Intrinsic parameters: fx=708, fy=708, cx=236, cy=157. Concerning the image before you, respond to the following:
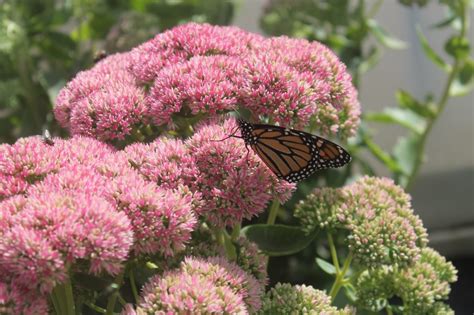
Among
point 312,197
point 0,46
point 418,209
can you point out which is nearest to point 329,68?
point 312,197

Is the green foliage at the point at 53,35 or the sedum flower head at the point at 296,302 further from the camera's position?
the green foliage at the point at 53,35

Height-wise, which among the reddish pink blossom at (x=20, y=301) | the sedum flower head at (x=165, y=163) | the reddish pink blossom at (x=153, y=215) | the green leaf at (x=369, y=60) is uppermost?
the green leaf at (x=369, y=60)

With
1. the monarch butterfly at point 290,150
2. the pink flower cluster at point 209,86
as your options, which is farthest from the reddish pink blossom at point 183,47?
the monarch butterfly at point 290,150

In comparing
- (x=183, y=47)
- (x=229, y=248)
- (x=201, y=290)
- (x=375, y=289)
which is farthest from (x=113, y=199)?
(x=375, y=289)

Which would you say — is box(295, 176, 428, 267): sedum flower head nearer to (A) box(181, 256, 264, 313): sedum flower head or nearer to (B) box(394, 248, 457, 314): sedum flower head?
(B) box(394, 248, 457, 314): sedum flower head

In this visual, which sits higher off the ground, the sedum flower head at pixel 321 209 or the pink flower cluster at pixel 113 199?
the sedum flower head at pixel 321 209

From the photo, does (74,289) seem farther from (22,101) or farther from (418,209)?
(418,209)

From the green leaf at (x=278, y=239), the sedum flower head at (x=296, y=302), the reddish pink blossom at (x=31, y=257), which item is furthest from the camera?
the green leaf at (x=278, y=239)

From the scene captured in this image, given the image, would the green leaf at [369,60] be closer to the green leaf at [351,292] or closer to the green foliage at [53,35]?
the green foliage at [53,35]
